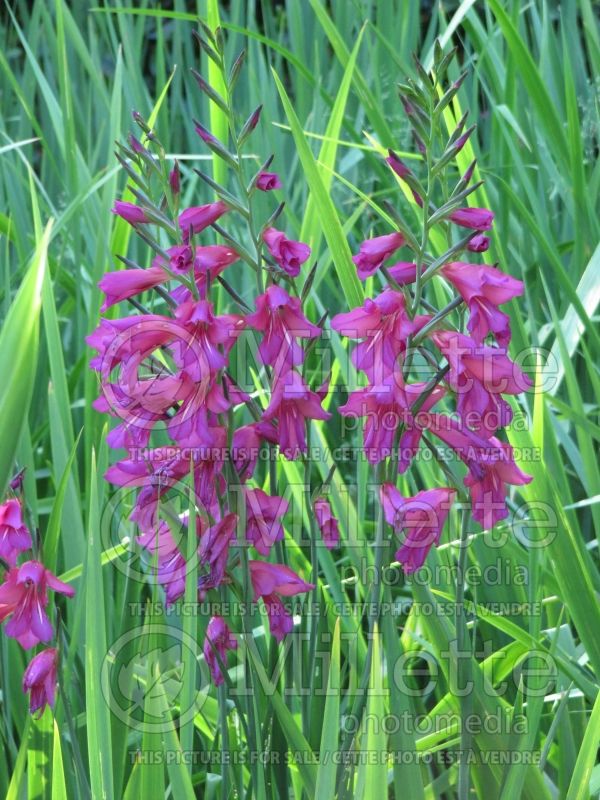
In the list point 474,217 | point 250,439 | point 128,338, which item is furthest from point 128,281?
point 474,217

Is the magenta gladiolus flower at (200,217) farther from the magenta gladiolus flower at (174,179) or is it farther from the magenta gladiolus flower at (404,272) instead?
the magenta gladiolus flower at (404,272)

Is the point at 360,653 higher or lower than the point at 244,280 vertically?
lower

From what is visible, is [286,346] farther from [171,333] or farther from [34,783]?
[34,783]

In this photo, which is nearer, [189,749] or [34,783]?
[189,749]

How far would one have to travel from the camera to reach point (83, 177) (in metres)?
1.70

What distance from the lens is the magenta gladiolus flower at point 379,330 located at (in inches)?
32.0

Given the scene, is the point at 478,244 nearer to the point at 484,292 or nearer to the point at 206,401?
the point at 484,292

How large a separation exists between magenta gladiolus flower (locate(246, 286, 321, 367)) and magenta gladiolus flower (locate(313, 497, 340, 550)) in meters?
0.19

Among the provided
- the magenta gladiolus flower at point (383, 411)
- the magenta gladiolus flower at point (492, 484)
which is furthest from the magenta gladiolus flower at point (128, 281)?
the magenta gladiolus flower at point (492, 484)

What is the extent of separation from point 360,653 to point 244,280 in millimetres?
853

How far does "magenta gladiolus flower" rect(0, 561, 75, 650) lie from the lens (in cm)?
90

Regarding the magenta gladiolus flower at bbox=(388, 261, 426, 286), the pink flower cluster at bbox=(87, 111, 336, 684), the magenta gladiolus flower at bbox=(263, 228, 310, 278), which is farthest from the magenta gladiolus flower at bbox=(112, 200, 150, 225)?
the magenta gladiolus flower at bbox=(388, 261, 426, 286)

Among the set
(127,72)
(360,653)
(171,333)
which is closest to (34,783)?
(360,653)

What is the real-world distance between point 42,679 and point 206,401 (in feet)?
1.05
